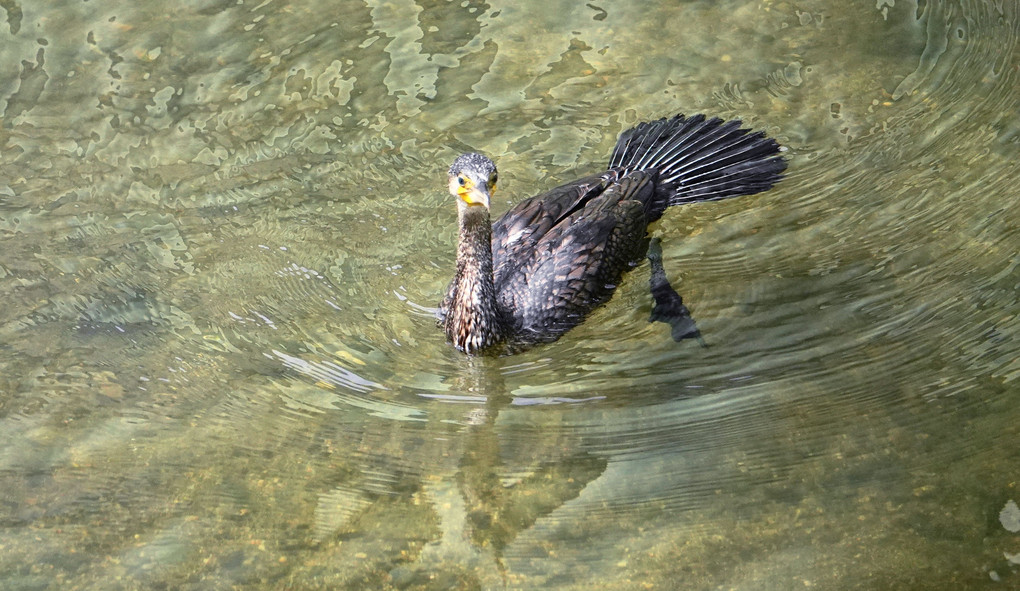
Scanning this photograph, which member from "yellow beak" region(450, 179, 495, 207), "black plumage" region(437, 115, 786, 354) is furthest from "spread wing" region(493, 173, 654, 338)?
"yellow beak" region(450, 179, 495, 207)

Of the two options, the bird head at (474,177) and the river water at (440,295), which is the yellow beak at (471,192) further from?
the river water at (440,295)

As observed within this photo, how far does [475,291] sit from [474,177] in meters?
0.62

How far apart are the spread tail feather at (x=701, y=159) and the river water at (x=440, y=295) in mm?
148

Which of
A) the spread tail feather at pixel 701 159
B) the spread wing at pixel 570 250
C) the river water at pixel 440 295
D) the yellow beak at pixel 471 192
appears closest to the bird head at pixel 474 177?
the yellow beak at pixel 471 192

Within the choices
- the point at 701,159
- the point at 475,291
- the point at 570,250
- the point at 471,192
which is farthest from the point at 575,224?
the point at 701,159

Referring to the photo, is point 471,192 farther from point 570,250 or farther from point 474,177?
point 570,250

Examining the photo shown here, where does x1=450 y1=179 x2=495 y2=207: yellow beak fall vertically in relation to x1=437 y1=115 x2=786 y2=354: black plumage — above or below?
above

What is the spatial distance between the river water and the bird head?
0.89 m

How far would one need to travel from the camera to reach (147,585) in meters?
4.01

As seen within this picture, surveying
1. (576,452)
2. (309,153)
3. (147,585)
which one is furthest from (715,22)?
(147,585)

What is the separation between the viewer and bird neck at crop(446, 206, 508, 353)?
5.29 m

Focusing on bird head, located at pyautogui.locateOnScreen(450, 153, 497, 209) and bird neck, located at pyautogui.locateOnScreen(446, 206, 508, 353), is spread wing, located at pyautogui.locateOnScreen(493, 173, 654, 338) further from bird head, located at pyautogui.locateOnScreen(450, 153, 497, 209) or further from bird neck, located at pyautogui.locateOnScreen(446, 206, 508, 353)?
bird head, located at pyautogui.locateOnScreen(450, 153, 497, 209)

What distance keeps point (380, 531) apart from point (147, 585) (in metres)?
0.91

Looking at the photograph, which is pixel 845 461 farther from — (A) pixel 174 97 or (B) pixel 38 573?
(A) pixel 174 97
